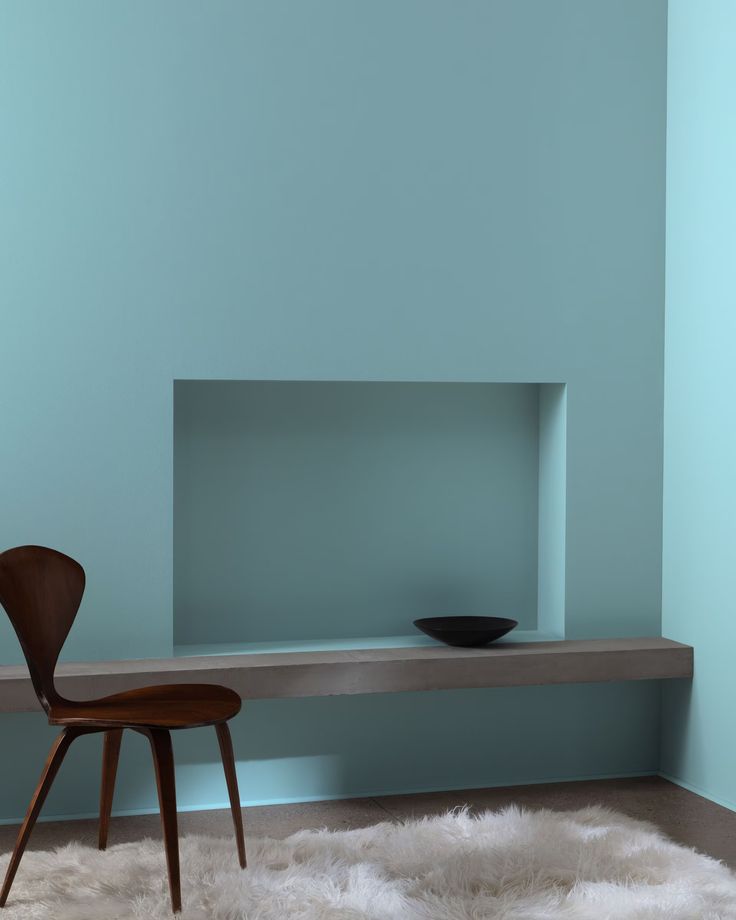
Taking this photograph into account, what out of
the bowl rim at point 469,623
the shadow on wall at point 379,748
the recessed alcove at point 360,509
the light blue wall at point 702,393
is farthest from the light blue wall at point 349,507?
the light blue wall at point 702,393

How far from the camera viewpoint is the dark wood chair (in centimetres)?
274

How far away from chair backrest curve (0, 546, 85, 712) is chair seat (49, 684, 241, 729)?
0.10m

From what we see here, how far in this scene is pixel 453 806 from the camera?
3.72 metres

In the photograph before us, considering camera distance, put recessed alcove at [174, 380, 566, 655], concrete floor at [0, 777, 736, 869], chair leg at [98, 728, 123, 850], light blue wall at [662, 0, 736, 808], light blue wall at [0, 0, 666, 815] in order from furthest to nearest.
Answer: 1. recessed alcove at [174, 380, 566, 655]
2. light blue wall at [662, 0, 736, 808]
3. light blue wall at [0, 0, 666, 815]
4. concrete floor at [0, 777, 736, 869]
5. chair leg at [98, 728, 123, 850]

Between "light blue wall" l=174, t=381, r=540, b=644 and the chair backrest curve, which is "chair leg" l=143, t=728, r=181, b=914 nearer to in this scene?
the chair backrest curve

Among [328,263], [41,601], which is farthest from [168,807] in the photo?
[328,263]

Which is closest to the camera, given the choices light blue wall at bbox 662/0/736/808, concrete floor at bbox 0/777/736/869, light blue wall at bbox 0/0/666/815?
concrete floor at bbox 0/777/736/869

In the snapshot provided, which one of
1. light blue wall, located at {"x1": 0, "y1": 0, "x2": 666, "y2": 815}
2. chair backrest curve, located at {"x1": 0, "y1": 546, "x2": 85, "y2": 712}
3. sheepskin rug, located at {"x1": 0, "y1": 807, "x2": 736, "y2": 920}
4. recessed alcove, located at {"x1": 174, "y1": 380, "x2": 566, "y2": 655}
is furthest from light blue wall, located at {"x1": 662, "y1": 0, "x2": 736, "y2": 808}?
chair backrest curve, located at {"x1": 0, "y1": 546, "x2": 85, "y2": 712}

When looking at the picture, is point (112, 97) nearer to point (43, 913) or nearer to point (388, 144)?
point (388, 144)

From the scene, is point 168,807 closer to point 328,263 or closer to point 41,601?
point 41,601

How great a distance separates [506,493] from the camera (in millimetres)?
4254

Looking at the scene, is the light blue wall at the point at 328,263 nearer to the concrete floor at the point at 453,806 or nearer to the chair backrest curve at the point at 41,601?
the concrete floor at the point at 453,806

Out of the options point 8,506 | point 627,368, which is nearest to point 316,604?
point 8,506

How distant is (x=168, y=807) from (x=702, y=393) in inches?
88.6
